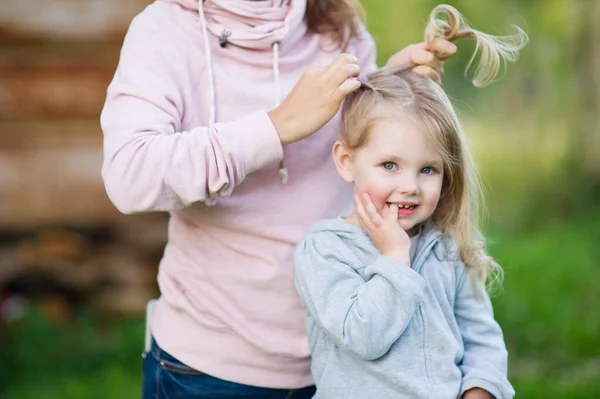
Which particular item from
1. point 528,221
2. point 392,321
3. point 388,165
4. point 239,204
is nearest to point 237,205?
point 239,204

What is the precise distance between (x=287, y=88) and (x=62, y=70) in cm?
270

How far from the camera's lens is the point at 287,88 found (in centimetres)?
199

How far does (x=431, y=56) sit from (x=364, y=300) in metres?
0.67

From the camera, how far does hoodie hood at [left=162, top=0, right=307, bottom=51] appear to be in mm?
1925

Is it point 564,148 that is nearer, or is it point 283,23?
point 283,23

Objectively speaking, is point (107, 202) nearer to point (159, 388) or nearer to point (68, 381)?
point (68, 381)

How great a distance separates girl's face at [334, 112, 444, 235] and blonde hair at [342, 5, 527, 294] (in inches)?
0.9

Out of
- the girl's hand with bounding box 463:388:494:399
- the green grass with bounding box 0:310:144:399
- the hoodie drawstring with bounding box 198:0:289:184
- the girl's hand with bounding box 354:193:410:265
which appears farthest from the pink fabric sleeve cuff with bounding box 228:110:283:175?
the green grass with bounding box 0:310:144:399

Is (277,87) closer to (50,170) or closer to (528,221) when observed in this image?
(50,170)

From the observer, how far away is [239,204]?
6.37 ft

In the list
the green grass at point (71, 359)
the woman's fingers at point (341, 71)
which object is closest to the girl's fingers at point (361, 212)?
the woman's fingers at point (341, 71)

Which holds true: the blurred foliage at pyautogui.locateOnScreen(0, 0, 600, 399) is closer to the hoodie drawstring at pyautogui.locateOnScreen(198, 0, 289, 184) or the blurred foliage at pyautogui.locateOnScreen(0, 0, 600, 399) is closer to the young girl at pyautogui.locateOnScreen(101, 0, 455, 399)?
the young girl at pyautogui.locateOnScreen(101, 0, 455, 399)

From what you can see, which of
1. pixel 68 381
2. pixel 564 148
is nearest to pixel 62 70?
pixel 68 381

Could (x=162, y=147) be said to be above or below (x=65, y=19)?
above
